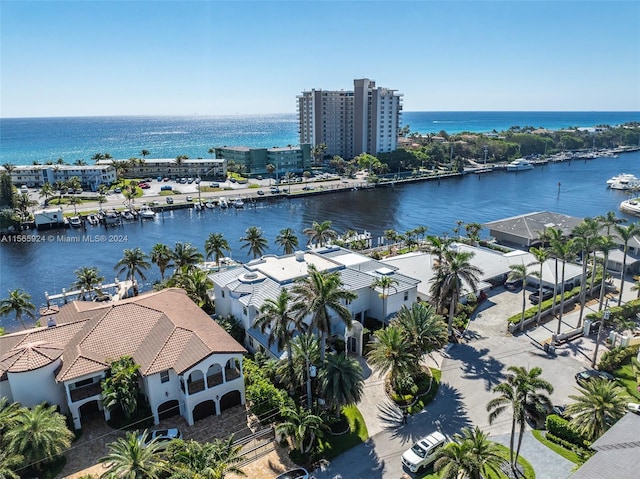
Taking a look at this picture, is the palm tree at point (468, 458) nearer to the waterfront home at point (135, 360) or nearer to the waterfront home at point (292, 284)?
the waterfront home at point (135, 360)

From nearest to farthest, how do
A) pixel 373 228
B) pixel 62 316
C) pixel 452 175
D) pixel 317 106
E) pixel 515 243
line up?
pixel 62 316 → pixel 515 243 → pixel 373 228 → pixel 452 175 → pixel 317 106

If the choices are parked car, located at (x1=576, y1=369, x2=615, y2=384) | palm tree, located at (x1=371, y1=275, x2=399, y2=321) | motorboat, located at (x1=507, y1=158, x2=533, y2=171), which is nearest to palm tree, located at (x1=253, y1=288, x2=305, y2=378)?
palm tree, located at (x1=371, y1=275, x2=399, y2=321)

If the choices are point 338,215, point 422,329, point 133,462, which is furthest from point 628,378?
point 338,215

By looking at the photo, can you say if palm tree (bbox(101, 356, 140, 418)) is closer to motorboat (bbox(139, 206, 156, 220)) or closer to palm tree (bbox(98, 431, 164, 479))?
palm tree (bbox(98, 431, 164, 479))

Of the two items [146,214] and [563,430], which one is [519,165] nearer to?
[146,214]

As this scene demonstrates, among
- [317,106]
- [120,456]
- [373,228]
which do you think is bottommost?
[373,228]

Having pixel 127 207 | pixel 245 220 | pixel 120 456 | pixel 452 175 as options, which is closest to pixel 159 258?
pixel 120 456

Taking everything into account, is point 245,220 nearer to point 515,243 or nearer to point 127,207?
point 127,207

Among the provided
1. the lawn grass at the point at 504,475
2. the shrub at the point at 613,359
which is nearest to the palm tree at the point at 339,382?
the lawn grass at the point at 504,475
